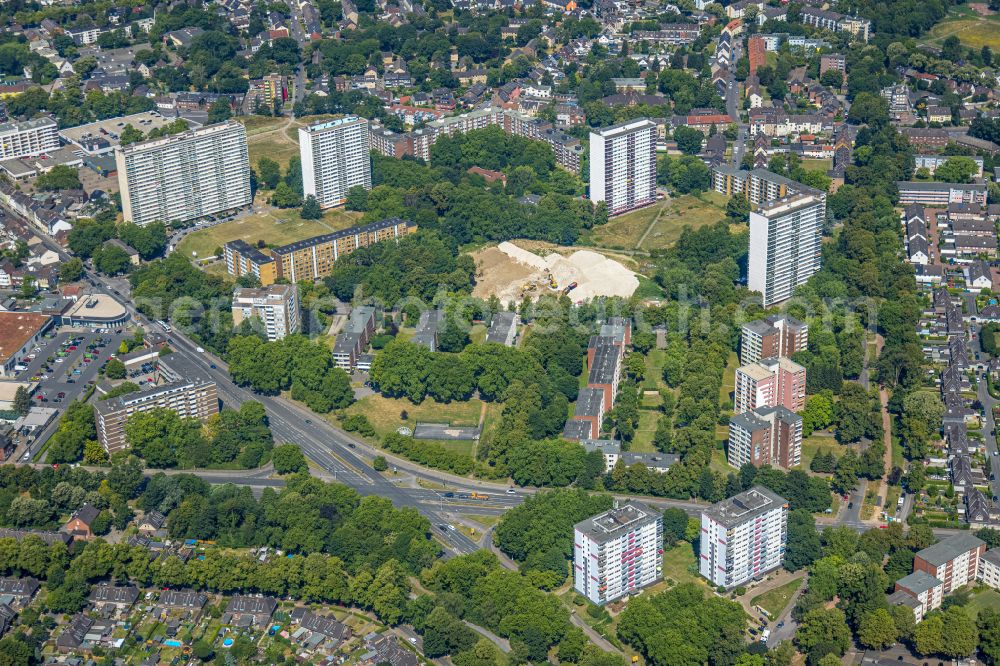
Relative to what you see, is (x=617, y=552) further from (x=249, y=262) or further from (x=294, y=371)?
(x=249, y=262)

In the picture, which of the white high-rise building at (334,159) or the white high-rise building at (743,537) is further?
the white high-rise building at (334,159)

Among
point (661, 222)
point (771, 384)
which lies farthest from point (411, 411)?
point (661, 222)

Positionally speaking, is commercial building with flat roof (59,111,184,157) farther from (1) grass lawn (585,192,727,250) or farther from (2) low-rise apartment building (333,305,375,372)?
(1) grass lawn (585,192,727,250)

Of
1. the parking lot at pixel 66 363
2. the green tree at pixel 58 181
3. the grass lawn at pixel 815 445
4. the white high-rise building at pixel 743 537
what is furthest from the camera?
the green tree at pixel 58 181

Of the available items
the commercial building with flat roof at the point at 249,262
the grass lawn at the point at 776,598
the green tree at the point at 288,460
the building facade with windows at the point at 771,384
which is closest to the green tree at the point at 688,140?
the commercial building with flat roof at the point at 249,262

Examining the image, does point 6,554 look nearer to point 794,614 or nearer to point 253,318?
point 253,318

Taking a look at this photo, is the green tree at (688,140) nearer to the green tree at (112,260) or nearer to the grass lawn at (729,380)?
the grass lawn at (729,380)

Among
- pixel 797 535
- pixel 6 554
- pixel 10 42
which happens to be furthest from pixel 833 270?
pixel 10 42

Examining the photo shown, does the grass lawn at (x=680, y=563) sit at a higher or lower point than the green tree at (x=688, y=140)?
lower
